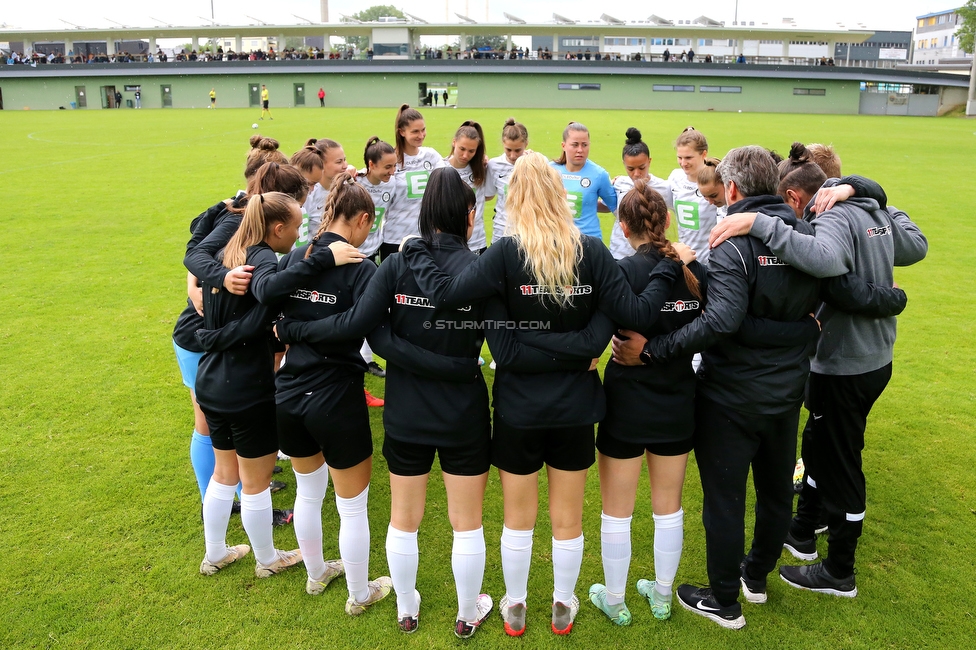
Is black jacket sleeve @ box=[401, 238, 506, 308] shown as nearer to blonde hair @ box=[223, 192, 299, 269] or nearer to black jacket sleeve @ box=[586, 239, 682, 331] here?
black jacket sleeve @ box=[586, 239, 682, 331]

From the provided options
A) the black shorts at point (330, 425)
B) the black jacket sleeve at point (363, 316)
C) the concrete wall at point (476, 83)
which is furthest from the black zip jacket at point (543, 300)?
the concrete wall at point (476, 83)

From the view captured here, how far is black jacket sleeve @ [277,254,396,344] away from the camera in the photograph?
3.08 m

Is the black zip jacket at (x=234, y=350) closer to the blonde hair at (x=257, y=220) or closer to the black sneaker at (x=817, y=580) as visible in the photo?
the blonde hair at (x=257, y=220)

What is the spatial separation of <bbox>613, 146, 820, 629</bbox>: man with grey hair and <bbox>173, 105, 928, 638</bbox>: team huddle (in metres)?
0.01

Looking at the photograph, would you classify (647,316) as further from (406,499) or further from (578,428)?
(406,499)

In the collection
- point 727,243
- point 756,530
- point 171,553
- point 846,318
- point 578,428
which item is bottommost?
point 171,553

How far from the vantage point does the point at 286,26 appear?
67000 millimetres

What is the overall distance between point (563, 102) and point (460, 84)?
346 inches

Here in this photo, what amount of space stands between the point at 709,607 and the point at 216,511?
272 cm

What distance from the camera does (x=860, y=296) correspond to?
337cm

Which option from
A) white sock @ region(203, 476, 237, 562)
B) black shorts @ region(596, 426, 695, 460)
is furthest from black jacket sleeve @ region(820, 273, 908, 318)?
white sock @ region(203, 476, 237, 562)

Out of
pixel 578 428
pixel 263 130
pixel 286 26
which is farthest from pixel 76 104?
pixel 578 428

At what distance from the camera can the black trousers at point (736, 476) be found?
3309 mm

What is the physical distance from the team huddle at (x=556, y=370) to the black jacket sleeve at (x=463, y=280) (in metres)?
0.01
